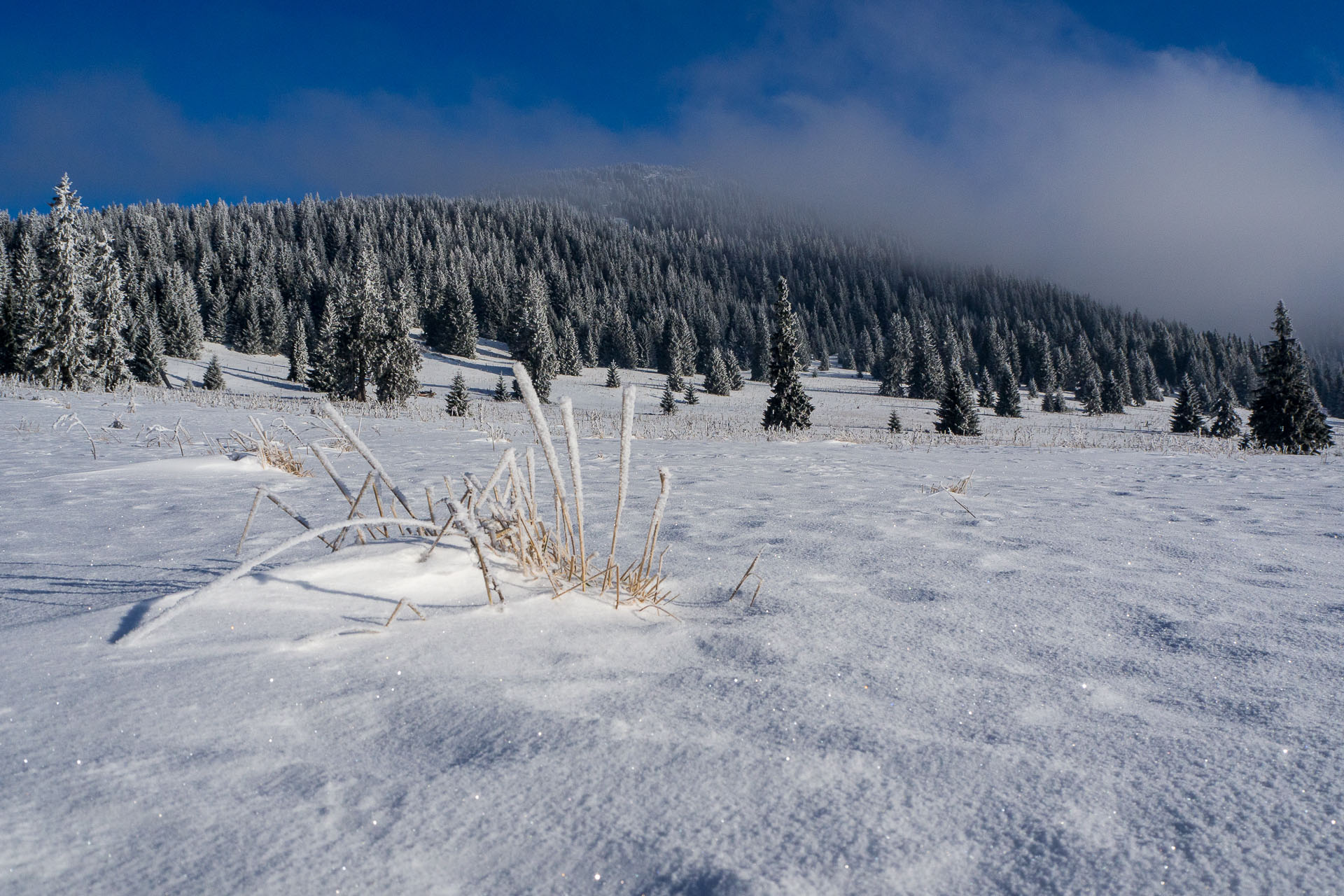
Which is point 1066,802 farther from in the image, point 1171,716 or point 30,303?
point 30,303

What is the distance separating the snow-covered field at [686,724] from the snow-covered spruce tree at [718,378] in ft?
170

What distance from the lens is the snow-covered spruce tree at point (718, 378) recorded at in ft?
177

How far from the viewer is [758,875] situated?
2.47 ft

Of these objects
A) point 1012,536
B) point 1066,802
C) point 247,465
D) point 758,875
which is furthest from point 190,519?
point 1012,536

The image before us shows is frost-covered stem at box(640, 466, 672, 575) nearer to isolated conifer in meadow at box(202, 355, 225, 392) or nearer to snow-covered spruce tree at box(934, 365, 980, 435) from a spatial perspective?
snow-covered spruce tree at box(934, 365, 980, 435)

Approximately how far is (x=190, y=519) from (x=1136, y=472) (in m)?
7.77

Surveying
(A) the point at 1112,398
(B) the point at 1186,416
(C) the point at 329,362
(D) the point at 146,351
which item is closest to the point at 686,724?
(C) the point at 329,362

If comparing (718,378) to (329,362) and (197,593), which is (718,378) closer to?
(329,362)

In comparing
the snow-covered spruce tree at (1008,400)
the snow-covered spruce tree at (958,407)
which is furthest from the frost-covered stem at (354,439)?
the snow-covered spruce tree at (1008,400)

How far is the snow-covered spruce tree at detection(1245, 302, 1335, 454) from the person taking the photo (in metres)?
24.9

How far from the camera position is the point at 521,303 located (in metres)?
59.5

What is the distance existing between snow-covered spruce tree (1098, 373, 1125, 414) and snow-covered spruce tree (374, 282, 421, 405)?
57564mm

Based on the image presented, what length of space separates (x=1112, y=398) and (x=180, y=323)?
81.4m

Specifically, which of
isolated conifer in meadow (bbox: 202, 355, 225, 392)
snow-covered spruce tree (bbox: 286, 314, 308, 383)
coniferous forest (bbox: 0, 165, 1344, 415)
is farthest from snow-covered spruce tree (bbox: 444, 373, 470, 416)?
snow-covered spruce tree (bbox: 286, 314, 308, 383)
